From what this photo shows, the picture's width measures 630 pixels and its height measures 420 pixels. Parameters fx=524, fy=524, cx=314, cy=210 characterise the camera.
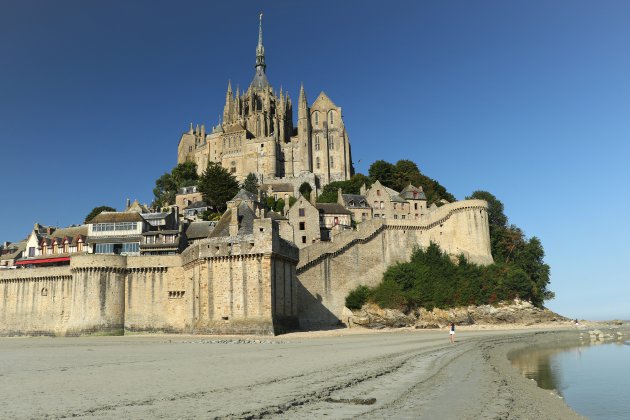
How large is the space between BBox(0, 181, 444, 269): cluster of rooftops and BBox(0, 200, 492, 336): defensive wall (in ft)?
10.1

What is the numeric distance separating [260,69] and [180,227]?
7008 centimetres

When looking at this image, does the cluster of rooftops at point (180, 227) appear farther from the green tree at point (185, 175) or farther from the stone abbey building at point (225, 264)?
the green tree at point (185, 175)

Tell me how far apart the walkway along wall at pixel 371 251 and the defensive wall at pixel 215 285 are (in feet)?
0.36

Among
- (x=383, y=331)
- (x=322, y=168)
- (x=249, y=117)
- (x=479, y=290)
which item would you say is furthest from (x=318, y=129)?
(x=383, y=331)

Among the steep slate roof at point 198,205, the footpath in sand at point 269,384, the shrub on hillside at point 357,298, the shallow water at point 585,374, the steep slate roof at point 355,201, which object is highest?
A: the steep slate roof at point 198,205

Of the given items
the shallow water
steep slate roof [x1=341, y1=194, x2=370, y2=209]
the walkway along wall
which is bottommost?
the shallow water

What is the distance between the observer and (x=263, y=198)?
7819cm

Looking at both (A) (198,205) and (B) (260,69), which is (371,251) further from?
(B) (260,69)

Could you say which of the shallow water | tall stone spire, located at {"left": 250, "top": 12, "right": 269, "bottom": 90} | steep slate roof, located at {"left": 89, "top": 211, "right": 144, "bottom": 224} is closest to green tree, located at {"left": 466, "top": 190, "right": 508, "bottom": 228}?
the shallow water

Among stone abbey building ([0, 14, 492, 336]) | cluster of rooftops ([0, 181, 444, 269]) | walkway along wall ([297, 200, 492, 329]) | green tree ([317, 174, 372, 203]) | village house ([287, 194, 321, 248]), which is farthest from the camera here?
green tree ([317, 174, 372, 203])

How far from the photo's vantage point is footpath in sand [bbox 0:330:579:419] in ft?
42.9

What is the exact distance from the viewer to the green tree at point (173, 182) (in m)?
94.8

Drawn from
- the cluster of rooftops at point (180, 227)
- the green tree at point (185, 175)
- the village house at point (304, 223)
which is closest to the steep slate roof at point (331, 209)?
the cluster of rooftops at point (180, 227)

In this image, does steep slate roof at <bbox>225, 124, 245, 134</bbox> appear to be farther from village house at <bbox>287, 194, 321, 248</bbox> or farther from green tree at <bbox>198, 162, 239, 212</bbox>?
village house at <bbox>287, 194, 321, 248</bbox>
